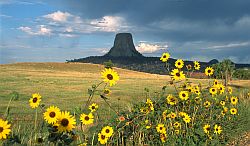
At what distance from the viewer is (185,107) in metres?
7.54

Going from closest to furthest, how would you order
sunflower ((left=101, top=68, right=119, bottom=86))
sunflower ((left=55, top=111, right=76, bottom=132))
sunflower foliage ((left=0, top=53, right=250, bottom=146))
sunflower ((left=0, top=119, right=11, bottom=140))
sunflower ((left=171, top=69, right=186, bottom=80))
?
1. sunflower ((left=0, top=119, right=11, bottom=140))
2. sunflower ((left=55, top=111, right=76, bottom=132))
3. sunflower ((left=101, top=68, right=119, bottom=86))
4. sunflower foliage ((left=0, top=53, right=250, bottom=146))
5. sunflower ((left=171, top=69, right=186, bottom=80))

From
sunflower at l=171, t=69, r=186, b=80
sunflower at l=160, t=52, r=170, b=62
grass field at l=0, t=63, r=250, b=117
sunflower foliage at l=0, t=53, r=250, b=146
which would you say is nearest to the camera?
sunflower foliage at l=0, t=53, r=250, b=146

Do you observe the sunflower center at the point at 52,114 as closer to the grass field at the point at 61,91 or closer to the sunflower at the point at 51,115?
the sunflower at the point at 51,115

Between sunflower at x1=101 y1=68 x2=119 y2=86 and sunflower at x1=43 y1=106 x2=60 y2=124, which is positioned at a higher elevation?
sunflower at x1=101 y1=68 x2=119 y2=86

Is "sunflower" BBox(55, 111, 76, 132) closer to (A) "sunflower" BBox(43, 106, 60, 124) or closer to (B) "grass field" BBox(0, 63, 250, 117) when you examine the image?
(A) "sunflower" BBox(43, 106, 60, 124)

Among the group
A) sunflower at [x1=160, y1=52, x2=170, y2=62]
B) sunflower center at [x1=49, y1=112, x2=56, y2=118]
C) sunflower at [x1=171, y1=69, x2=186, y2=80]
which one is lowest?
sunflower center at [x1=49, y1=112, x2=56, y2=118]

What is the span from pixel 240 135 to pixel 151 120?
10.2 feet

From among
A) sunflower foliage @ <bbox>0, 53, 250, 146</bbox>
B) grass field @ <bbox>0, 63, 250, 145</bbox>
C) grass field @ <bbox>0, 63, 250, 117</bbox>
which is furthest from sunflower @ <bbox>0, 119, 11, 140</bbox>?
sunflower foliage @ <bbox>0, 53, 250, 146</bbox>

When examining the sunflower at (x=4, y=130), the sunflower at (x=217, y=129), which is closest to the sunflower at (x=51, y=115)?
the sunflower at (x=4, y=130)

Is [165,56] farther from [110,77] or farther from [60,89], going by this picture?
[60,89]

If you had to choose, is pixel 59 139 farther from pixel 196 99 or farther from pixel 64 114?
pixel 196 99

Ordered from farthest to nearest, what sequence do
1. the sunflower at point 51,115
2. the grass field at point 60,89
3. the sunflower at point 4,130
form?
1. the grass field at point 60,89
2. the sunflower at point 51,115
3. the sunflower at point 4,130

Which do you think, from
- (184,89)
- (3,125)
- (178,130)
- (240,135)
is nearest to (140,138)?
(178,130)

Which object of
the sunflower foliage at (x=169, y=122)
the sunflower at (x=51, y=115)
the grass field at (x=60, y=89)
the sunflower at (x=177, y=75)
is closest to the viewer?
the sunflower at (x=51, y=115)
